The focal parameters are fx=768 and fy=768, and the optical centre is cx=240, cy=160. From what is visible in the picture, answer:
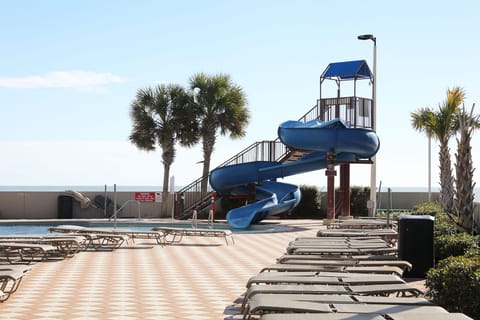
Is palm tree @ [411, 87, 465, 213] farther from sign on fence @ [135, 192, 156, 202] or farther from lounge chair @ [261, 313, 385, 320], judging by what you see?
lounge chair @ [261, 313, 385, 320]

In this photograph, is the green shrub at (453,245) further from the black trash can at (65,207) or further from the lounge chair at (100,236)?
the black trash can at (65,207)

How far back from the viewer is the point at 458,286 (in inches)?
283

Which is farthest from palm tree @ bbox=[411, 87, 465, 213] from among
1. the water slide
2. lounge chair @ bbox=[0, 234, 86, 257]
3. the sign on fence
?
the sign on fence

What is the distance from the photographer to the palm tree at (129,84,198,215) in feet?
103

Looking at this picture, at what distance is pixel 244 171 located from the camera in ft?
86.3

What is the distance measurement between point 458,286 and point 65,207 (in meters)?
24.4

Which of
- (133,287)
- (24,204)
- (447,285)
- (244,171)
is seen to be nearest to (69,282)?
(133,287)

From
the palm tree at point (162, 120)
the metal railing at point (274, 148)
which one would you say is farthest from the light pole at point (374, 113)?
the palm tree at point (162, 120)

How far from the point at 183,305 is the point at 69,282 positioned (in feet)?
8.88

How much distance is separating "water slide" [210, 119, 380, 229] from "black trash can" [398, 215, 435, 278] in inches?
519

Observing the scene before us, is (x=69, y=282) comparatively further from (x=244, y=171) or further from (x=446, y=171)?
(x=244, y=171)

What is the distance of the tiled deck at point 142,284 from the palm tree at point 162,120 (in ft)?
48.0

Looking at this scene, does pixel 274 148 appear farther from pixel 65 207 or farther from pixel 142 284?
pixel 142 284

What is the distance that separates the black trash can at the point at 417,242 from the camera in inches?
411
